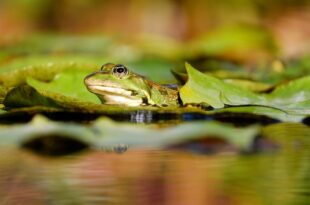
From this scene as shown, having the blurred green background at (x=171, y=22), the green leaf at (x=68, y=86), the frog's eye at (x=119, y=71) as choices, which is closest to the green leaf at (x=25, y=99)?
the green leaf at (x=68, y=86)

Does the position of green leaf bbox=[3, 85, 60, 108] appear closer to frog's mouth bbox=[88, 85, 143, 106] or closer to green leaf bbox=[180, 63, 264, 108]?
frog's mouth bbox=[88, 85, 143, 106]

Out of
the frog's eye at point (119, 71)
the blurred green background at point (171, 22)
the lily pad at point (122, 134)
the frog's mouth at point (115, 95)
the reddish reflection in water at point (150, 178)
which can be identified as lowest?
the reddish reflection in water at point (150, 178)

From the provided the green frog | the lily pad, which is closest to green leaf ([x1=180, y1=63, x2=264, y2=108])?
the green frog

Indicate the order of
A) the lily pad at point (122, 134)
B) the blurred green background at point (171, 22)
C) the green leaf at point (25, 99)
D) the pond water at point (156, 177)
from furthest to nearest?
the blurred green background at point (171, 22) → the green leaf at point (25, 99) → the lily pad at point (122, 134) → the pond water at point (156, 177)

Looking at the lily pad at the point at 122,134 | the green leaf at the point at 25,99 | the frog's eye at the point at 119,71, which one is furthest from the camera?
the frog's eye at the point at 119,71

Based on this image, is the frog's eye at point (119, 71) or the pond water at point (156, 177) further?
the frog's eye at point (119, 71)

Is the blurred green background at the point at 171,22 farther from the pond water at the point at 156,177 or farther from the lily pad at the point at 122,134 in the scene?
the pond water at the point at 156,177

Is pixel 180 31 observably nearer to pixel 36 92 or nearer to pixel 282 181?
pixel 36 92

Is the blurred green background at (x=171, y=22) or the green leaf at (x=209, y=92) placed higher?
the blurred green background at (x=171, y=22)
